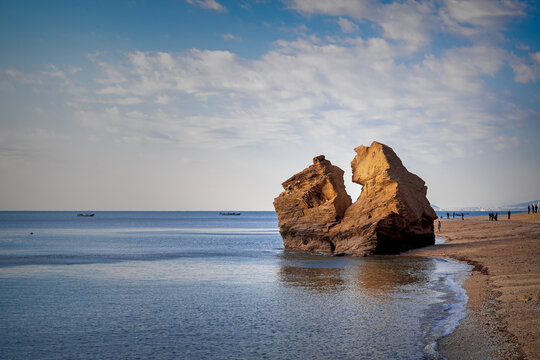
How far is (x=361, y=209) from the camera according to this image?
33.7 metres

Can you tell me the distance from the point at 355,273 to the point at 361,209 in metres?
11.4

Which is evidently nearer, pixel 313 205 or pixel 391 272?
pixel 391 272

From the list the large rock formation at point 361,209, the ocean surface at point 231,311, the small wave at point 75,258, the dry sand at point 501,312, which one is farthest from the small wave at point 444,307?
the small wave at point 75,258

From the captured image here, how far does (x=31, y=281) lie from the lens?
2125 cm

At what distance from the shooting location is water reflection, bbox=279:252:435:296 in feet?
61.9

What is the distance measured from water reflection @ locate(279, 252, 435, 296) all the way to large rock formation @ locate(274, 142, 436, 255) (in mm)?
2592

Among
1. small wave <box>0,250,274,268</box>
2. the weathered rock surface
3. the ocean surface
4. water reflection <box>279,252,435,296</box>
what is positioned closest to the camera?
the ocean surface

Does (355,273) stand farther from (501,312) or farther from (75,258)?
(75,258)

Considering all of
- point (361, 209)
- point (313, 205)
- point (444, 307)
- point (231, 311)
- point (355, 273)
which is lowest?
point (231, 311)

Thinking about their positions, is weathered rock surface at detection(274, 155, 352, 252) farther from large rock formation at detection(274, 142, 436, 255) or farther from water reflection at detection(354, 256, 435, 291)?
water reflection at detection(354, 256, 435, 291)

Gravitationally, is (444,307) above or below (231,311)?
above

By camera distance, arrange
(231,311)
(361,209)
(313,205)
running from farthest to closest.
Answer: (313,205), (361,209), (231,311)

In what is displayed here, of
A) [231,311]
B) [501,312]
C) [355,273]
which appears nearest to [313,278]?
[355,273]

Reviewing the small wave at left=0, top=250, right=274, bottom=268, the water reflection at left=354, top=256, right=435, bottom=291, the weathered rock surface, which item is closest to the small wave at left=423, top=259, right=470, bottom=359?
the water reflection at left=354, top=256, right=435, bottom=291
